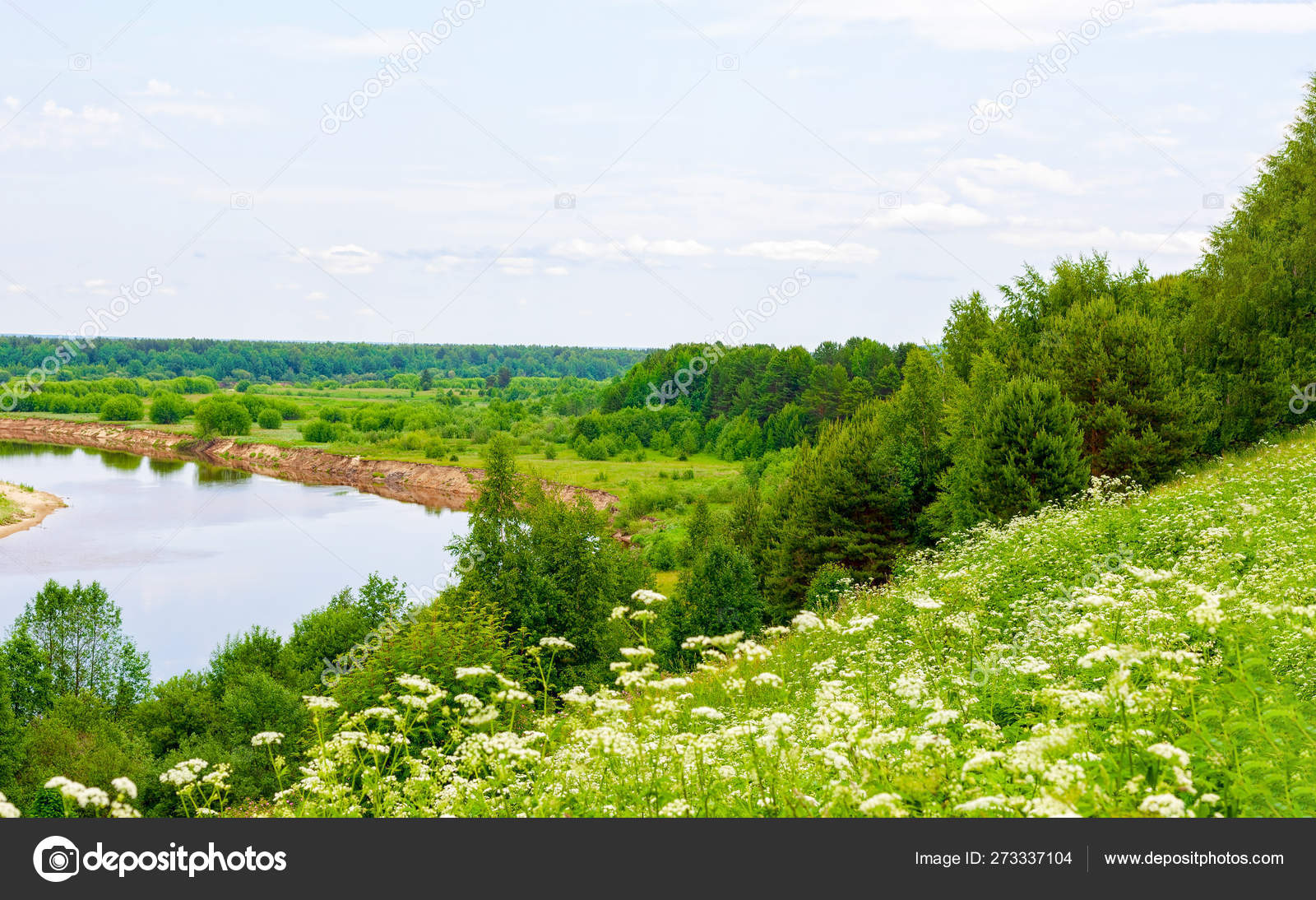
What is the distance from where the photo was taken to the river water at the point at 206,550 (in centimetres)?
3881

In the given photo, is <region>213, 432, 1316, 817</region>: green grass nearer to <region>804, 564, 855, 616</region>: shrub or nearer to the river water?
<region>804, 564, 855, 616</region>: shrub

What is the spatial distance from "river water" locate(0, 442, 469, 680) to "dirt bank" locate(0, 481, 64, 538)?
961 millimetres

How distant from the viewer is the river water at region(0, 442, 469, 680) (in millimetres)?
38812

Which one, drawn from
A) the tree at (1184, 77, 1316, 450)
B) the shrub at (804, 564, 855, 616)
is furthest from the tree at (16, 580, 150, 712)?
the tree at (1184, 77, 1316, 450)

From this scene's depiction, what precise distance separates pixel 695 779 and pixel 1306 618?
418cm

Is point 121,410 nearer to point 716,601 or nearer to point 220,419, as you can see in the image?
point 220,419

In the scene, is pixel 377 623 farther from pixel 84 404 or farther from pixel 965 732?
pixel 84 404

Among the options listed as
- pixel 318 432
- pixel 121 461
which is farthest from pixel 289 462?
pixel 121 461

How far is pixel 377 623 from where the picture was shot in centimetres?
2864

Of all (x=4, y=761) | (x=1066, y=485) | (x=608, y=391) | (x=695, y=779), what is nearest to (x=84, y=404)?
(x=608, y=391)

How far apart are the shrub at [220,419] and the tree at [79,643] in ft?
268

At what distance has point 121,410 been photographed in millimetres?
115688

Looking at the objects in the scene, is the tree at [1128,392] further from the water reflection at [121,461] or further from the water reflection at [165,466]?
the water reflection at [121,461]

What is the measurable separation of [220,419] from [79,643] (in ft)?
273
